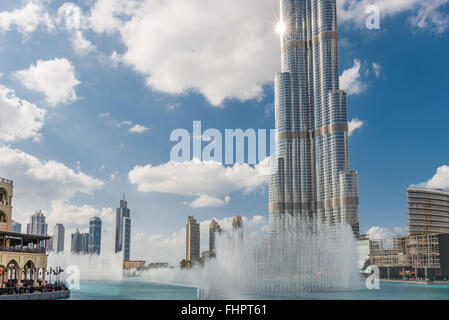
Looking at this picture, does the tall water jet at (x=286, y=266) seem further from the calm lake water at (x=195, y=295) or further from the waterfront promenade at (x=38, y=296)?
the waterfront promenade at (x=38, y=296)

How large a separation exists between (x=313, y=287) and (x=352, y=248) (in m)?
25.1

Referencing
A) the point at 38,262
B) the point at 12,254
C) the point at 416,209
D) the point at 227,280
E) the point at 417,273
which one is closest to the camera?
the point at 12,254

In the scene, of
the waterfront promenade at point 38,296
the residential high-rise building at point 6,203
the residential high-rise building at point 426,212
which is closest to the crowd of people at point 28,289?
the waterfront promenade at point 38,296

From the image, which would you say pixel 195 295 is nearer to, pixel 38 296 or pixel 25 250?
pixel 38 296

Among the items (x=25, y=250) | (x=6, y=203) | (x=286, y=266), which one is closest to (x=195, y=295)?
(x=286, y=266)

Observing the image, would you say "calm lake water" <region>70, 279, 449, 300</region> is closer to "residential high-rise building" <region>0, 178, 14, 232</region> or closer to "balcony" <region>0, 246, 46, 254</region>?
"balcony" <region>0, 246, 46, 254</region>

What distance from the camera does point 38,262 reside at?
213 feet

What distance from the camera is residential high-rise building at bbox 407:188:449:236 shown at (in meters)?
178

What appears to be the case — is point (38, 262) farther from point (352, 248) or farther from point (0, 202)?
point (352, 248)

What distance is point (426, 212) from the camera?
18162 cm

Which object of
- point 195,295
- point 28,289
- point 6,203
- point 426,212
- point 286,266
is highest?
point 426,212
